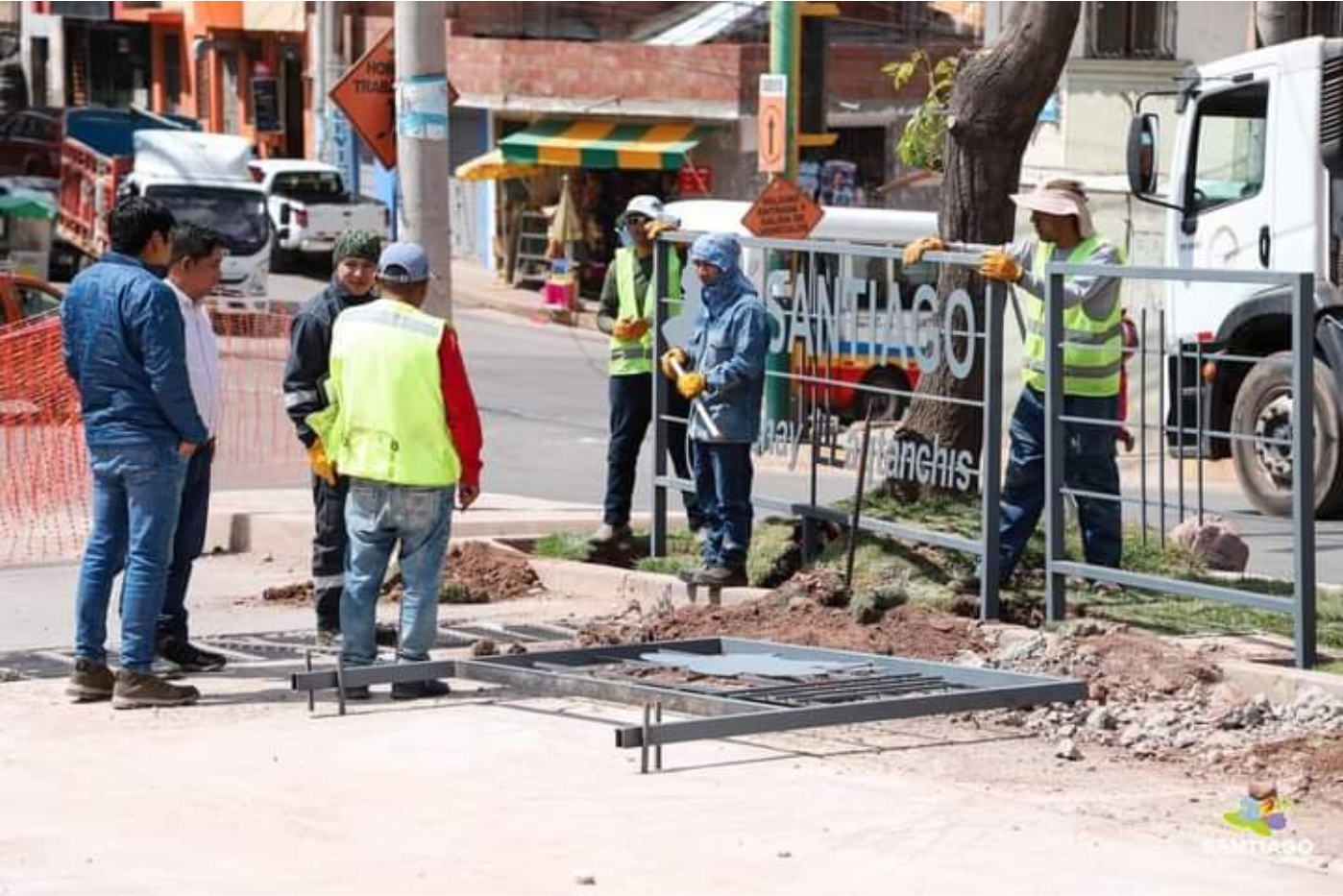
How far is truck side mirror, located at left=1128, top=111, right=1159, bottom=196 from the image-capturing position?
59.1 feet

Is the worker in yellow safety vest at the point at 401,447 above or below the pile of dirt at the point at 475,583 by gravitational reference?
above

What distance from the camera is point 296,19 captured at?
5453 cm

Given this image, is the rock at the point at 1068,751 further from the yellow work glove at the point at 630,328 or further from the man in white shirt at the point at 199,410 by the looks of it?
the yellow work glove at the point at 630,328

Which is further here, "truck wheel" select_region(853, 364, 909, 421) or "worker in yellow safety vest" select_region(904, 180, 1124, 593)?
"truck wheel" select_region(853, 364, 909, 421)

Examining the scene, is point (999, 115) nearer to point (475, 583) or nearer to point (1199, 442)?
point (1199, 442)

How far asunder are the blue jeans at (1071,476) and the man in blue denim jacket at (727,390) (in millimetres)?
1270

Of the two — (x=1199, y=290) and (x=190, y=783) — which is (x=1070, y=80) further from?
(x=190, y=783)

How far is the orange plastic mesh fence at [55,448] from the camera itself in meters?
15.4

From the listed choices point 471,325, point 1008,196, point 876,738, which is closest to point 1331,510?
point 1008,196

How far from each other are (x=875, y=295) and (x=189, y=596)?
3.86 meters

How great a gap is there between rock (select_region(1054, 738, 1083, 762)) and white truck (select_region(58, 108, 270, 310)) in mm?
24209

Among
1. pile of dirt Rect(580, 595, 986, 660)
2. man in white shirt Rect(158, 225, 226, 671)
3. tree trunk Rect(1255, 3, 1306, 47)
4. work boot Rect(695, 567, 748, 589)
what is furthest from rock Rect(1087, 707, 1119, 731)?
tree trunk Rect(1255, 3, 1306, 47)

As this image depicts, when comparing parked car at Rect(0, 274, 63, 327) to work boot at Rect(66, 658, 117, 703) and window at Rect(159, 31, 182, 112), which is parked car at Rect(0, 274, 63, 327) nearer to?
work boot at Rect(66, 658, 117, 703)

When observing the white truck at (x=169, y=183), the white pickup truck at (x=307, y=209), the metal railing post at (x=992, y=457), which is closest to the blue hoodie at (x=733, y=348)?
the metal railing post at (x=992, y=457)
